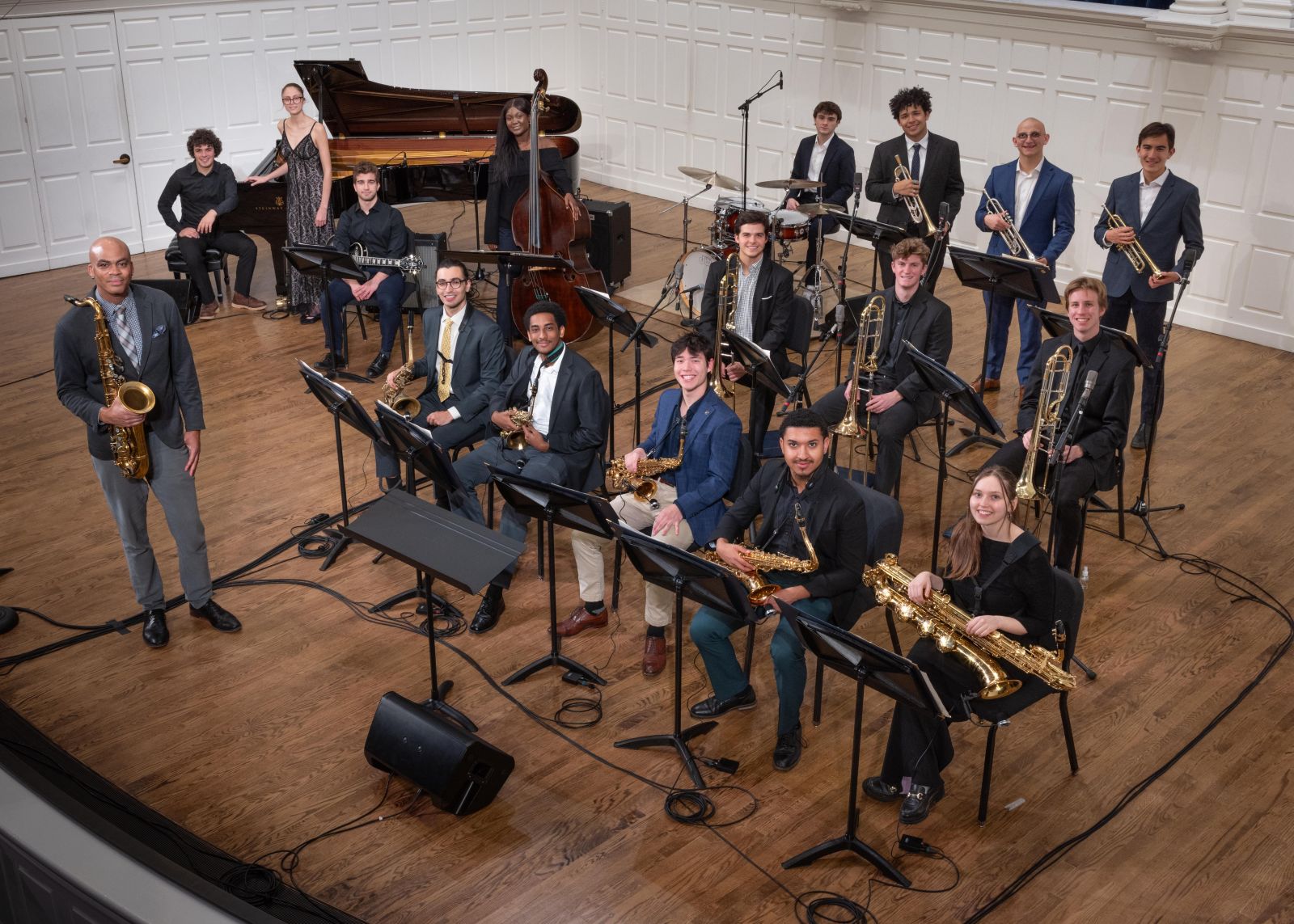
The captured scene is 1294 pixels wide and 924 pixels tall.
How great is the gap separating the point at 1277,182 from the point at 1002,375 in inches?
91.7

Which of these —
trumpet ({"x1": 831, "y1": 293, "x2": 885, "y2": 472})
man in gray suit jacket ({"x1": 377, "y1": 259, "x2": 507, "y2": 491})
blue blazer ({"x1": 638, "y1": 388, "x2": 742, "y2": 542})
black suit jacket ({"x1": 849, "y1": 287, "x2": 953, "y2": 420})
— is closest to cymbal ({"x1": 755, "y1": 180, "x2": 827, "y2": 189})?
trumpet ({"x1": 831, "y1": 293, "x2": 885, "y2": 472})

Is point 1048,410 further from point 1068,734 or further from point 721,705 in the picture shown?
point 721,705

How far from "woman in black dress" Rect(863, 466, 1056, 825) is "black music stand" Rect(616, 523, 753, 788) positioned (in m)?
0.67

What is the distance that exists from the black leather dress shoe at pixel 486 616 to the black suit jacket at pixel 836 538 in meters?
1.48

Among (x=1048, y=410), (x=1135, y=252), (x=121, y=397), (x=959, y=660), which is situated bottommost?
(x=959, y=660)

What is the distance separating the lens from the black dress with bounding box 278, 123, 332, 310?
9.21 meters

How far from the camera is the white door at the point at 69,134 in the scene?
10.3 m

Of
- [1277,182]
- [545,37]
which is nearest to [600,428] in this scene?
[1277,182]

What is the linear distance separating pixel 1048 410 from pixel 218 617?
3974 mm

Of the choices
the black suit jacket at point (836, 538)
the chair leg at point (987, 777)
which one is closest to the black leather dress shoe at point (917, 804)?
the chair leg at point (987, 777)

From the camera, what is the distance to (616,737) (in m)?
5.10

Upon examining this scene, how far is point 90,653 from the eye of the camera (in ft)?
18.5

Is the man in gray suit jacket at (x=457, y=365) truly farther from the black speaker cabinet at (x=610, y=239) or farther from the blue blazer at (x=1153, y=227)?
→ the blue blazer at (x=1153, y=227)

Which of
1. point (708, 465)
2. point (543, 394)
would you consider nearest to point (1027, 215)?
point (708, 465)
